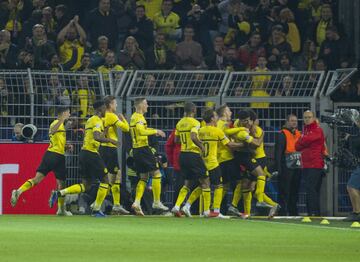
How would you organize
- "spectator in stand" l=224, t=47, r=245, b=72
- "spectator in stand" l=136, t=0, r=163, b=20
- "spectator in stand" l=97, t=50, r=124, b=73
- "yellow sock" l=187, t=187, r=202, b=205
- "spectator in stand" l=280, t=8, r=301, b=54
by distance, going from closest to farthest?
"yellow sock" l=187, t=187, r=202, b=205 → "spectator in stand" l=97, t=50, r=124, b=73 → "spectator in stand" l=224, t=47, r=245, b=72 → "spectator in stand" l=280, t=8, r=301, b=54 → "spectator in stand" l=136, t=0, r=163, b=20

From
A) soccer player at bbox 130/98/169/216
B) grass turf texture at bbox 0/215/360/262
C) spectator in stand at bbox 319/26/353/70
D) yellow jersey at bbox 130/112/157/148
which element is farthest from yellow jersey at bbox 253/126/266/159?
spectator in stand at bbox 319/26/353/70

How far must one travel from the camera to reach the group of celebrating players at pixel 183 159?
23.3m

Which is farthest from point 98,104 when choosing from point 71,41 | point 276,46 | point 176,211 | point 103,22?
point 276,46

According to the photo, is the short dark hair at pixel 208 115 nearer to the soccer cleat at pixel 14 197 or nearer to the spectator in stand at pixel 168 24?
the soccer cleat at pixel 14 197

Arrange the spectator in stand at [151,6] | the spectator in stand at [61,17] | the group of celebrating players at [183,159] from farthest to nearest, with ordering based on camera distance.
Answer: the spectator in stand at [151,6] < the spectator in stand at [61,17] < the group of celebrating players at [183,159]

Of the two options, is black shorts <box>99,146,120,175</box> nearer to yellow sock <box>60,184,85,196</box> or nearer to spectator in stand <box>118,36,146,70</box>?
yellow sock <box>60,184,85,196</box>

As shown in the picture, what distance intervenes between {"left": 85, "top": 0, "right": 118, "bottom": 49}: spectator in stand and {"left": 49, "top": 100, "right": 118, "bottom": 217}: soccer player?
6209mm

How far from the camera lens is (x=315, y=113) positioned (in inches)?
987

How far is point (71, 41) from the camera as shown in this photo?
28.5m

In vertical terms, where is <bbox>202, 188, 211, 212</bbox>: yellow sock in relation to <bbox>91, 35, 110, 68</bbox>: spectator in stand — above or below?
below

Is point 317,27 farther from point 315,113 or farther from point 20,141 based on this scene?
point 20,141

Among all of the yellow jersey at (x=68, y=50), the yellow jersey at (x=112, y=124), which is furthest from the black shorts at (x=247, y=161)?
the yellow jersey at (x=68, y=50)

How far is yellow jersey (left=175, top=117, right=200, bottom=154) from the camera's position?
23406 millimetres

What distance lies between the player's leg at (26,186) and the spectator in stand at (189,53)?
6096 millimetres
